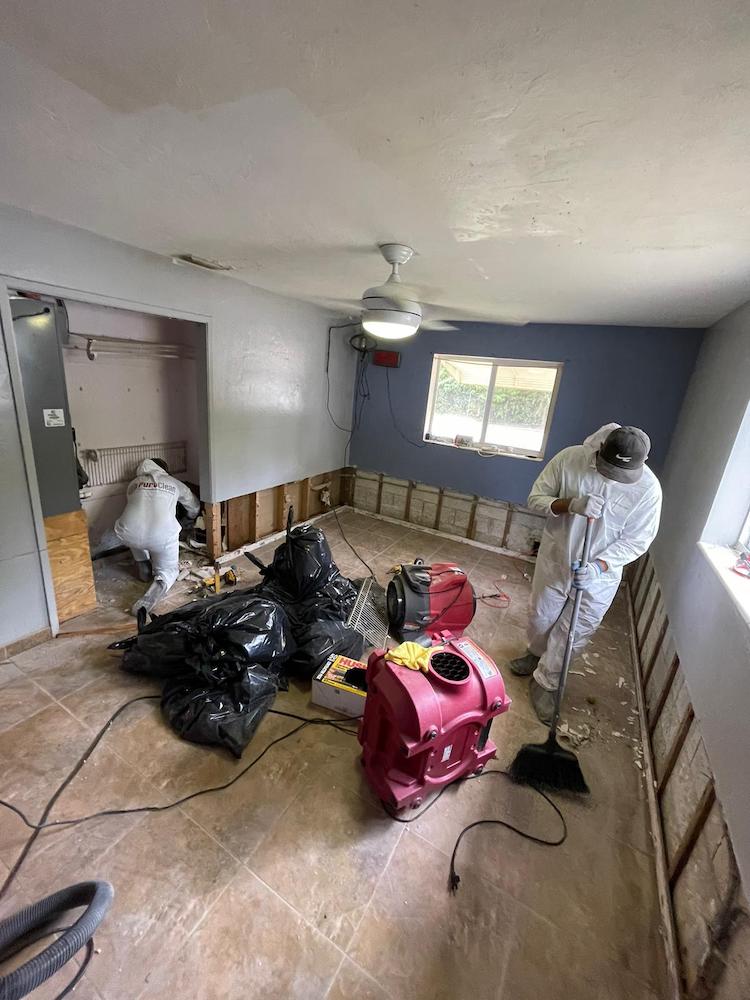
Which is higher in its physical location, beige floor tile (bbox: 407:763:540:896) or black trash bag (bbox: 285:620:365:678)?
black trash bag (bbox: 285:620:365:678)

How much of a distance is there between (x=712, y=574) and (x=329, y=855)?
6.08 feet

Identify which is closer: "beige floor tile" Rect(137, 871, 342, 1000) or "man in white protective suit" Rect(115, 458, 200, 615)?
"beige floor tile" Rect(137, 871, 342, 1000)

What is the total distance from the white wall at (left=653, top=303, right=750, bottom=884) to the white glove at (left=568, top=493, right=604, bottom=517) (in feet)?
1.50

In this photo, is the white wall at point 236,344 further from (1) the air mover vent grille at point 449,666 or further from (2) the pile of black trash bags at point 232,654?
(1) the air mover vent grille at point 449,666

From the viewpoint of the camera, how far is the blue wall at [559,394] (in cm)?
328

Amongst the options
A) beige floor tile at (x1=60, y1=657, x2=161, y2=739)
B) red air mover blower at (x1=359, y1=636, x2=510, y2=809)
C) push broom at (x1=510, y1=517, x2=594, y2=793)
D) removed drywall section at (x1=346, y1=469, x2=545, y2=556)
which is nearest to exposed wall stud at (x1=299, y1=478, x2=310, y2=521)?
removed drywall section at (x1=346, y1=469, x2=545, y2=556)

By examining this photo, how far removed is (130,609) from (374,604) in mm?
1702

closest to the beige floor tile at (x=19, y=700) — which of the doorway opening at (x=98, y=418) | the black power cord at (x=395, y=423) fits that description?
the doorway opening at (x=98, y=418)

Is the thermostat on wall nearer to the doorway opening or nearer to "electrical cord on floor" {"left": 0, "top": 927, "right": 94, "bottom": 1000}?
the doorway opening

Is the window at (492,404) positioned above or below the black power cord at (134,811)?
above

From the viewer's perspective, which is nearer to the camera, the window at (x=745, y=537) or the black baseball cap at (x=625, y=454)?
the window at (x=745, y=537)

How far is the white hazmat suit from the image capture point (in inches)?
80.2

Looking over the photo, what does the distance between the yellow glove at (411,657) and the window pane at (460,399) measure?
3028 millimetres

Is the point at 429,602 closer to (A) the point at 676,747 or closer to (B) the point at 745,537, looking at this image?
(A) the point at 676,747
